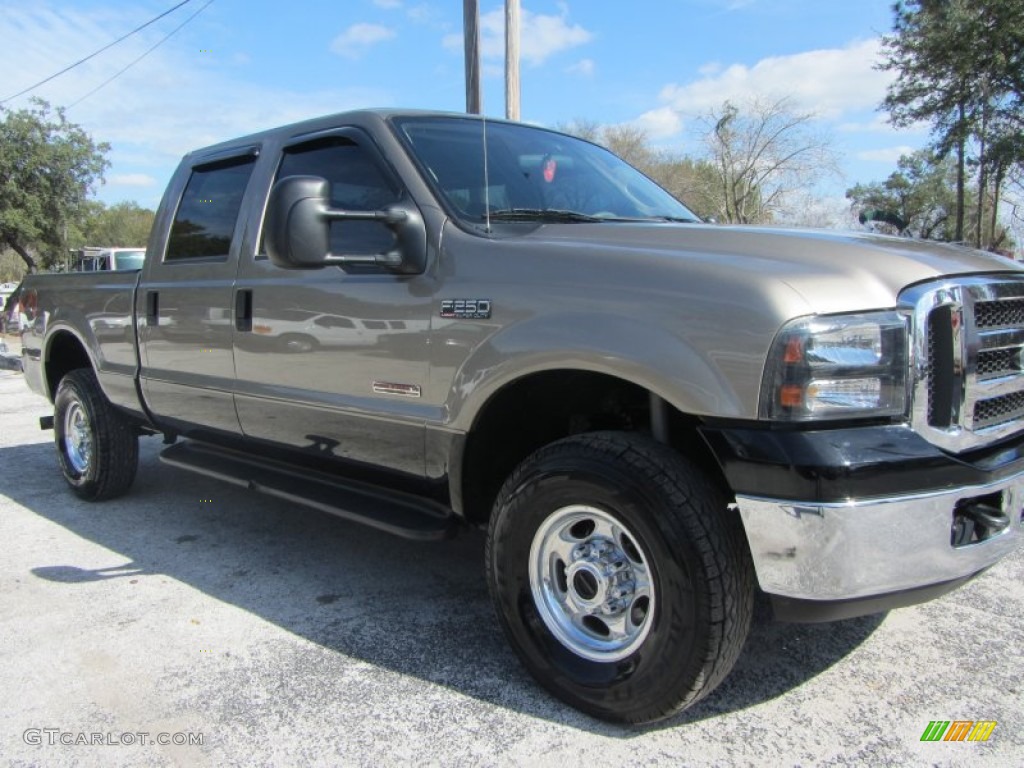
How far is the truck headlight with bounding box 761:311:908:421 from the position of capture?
80.7 inches

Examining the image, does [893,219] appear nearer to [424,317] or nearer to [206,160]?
[424,317]

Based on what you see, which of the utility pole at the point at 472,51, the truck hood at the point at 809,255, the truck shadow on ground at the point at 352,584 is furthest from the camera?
the utility pole at the point at 472,51

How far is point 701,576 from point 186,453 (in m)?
3.00

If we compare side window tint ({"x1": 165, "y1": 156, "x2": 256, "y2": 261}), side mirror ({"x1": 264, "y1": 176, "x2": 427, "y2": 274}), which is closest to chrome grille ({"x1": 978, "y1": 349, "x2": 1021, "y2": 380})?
side mirror ({"x1": 264, "y1": 176, "x2": 427, "y2": 274})

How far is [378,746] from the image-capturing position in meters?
2.40

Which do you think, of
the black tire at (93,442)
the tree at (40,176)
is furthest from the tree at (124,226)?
the black tire at (93,442)

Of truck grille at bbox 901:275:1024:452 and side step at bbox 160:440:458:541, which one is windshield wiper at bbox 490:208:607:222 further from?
truck grille at bbox 901:275:1024:452

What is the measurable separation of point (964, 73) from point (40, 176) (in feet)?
109

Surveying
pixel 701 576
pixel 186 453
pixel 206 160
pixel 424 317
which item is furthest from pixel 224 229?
pixel 701 576

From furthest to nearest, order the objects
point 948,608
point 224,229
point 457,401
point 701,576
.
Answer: point 224,229 < point 948,608 < point 457,401 < point 701,576

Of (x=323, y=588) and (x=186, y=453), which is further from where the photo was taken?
(x=186, y=453)

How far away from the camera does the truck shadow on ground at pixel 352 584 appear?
2.78 metres

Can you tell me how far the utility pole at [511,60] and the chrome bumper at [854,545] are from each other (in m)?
6.90

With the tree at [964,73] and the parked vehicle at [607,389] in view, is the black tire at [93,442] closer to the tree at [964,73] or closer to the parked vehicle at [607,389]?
the parked vehicle at [607,389]
